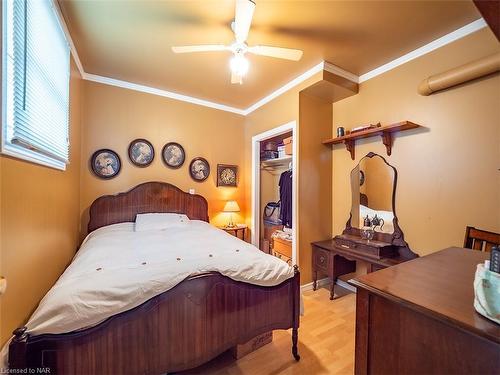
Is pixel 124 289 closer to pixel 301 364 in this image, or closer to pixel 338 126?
pixel 301 364

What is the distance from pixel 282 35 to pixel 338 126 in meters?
1.42

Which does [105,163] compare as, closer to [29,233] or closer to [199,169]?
[199,169]

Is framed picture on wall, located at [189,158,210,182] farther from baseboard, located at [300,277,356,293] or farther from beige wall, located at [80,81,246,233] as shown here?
baseboard, located at [300,277,356,293]

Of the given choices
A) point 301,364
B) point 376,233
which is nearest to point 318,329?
point 301,364

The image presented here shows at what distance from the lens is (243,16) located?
4.87 feet

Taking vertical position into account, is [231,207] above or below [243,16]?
below

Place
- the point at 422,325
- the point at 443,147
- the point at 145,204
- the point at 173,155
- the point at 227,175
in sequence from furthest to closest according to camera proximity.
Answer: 1. the point at 227,175
2. the point at 173,155
3. the point at 145,204
4. the point at 443,147
5. the point at 422,325

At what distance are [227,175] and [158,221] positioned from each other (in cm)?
140

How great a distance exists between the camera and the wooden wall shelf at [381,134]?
6.96ft

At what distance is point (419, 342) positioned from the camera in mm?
781

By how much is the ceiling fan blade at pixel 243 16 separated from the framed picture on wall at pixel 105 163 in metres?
2.24

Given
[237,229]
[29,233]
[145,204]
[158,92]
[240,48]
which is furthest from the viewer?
[237,229]

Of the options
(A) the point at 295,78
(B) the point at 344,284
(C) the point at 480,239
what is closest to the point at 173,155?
(A) the point at 295,78

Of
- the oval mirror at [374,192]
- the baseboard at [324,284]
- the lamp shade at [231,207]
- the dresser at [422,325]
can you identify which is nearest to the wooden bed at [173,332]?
the dresser at [422,325]
